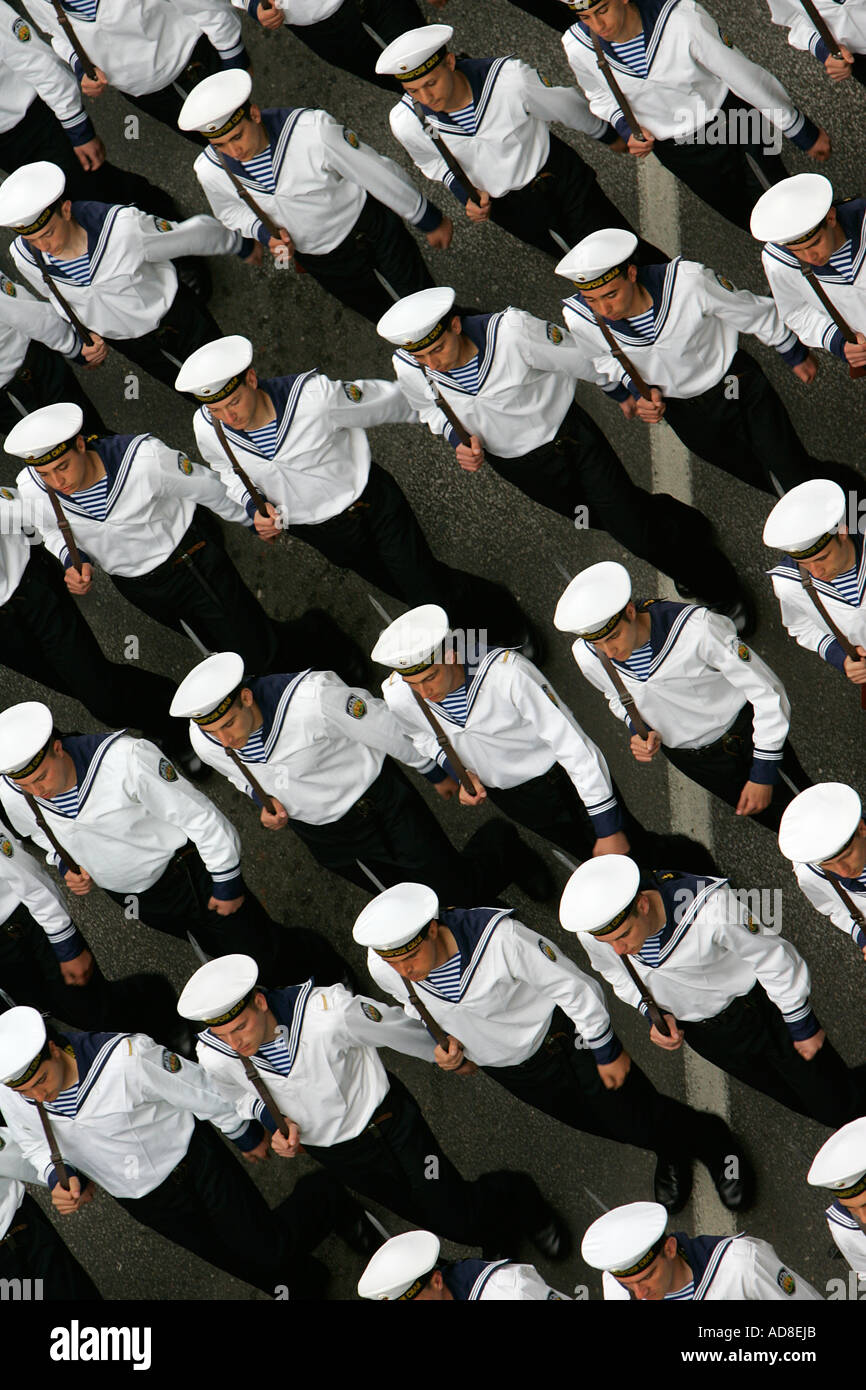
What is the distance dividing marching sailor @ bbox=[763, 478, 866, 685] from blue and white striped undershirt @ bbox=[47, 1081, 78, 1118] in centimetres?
276

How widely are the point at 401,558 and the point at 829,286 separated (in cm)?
180

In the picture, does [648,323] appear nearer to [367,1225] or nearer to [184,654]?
[184,654]

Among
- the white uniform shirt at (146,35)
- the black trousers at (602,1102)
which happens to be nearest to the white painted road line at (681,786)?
the black trousers at (602,1102)

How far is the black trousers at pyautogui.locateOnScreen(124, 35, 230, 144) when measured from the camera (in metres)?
7.52

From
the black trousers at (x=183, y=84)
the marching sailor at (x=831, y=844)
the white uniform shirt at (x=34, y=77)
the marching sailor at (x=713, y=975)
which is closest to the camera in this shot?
the marching sailor at (x=831, y=844)

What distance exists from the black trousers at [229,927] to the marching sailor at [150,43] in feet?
10.7

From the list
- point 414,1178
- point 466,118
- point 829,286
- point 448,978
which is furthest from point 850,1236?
point 466,118

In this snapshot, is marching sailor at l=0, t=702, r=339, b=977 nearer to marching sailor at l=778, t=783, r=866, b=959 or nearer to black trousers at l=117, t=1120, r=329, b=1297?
black trousers at l=117, t=1120, r=329, b=1297

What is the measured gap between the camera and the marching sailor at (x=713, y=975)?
5.23 metres

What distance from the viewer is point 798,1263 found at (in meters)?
5.77

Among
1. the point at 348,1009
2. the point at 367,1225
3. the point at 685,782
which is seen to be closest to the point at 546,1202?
the point at 367,1225

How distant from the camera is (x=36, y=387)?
747 cm

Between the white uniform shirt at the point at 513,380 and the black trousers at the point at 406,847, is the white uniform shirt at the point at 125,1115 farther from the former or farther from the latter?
the white uniform shirt at the point at 513,380

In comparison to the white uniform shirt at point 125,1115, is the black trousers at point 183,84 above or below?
above
